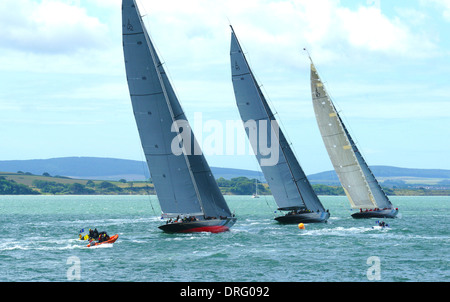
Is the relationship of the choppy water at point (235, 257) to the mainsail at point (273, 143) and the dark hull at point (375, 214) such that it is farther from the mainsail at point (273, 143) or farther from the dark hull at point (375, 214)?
the dark hull at point (375, 214)

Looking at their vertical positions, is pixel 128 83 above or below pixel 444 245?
above

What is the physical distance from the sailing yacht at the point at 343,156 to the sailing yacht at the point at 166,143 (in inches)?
1105

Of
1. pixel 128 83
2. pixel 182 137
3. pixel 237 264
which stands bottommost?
pixel 237 264

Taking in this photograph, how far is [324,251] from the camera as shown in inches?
1951

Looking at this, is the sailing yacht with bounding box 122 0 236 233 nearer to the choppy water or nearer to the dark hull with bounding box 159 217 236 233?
the dark hull with bounding box 159 217 236 233

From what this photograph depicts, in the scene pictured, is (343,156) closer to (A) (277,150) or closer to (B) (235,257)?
(A) (277,150)

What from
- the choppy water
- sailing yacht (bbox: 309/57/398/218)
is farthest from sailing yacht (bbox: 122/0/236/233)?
sailing yacht (bbox: 309/57/398/218)

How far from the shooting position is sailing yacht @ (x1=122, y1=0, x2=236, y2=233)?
190ft

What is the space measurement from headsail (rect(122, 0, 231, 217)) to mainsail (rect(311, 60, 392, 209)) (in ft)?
92.2

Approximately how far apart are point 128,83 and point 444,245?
30.0 m

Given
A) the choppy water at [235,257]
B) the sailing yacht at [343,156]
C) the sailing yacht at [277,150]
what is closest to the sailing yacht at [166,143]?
the choppy water at [235,257]

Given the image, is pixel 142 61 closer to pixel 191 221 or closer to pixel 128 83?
pixel 128 83
